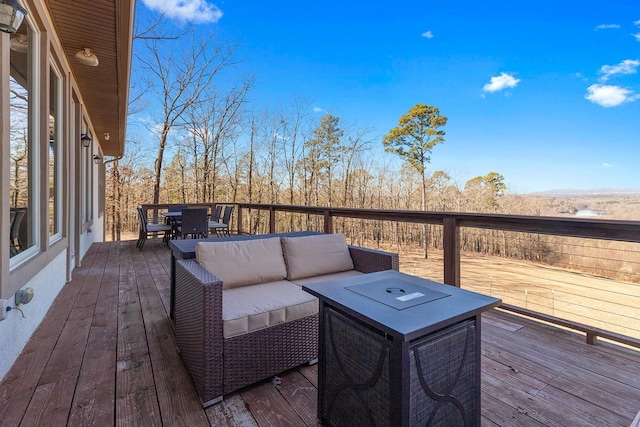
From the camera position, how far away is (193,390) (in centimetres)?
170

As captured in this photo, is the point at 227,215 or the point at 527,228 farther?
the point at 227,215

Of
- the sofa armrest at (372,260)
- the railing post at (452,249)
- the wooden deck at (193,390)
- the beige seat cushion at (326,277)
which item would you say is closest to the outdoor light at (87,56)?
the wooden deck at (193,390)

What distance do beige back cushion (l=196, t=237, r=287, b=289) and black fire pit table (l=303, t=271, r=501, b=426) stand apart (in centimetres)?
86

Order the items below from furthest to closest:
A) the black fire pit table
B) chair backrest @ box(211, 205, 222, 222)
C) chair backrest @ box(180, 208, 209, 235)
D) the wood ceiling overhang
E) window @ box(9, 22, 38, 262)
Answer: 1. chair backrest @ box(211, 205, 222, 222)
2. chair backrest @ box(180, 208, 209, 235)
3. the wood ceiling overhang
4. window @ box(9, 22, 38, 262)
5. the black fire pit table

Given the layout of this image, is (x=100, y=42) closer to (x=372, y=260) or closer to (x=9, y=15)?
(x=9, y=15)

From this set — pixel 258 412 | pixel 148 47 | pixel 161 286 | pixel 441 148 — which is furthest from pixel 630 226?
pixel 441 148

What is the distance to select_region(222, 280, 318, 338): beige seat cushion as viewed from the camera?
1673 millimetres

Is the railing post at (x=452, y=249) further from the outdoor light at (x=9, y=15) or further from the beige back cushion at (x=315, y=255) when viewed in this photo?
the outdoor light at (x=9, y=15)

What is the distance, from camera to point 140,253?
584 centimetres

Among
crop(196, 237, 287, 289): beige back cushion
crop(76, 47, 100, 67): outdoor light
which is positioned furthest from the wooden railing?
crop(76, 47, 100, 67): outdoor light

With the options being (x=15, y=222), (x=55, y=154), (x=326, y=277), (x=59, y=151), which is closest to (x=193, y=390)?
(x=326, y=277)

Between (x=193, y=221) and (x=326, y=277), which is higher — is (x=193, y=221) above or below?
above

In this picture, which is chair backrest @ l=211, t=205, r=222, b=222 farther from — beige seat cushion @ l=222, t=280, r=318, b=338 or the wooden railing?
beige seat cushion @ l=222, t=280, r=318, b=338

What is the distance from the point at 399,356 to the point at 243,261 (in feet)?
4.69
